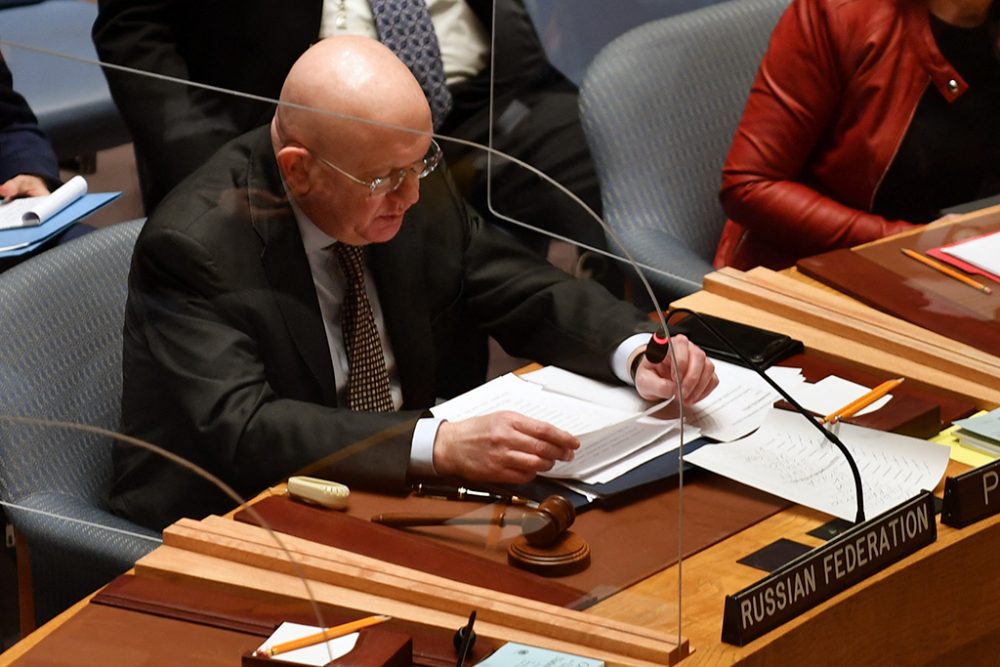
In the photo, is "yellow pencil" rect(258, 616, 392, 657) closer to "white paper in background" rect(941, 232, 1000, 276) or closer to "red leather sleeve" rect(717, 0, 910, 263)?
"white paper in background" rect(941, 232, 1000, 276)

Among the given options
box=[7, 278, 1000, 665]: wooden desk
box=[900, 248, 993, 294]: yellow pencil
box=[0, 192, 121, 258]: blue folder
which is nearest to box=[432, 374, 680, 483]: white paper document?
box=[7, 278, 1000, 665]: wooden desk

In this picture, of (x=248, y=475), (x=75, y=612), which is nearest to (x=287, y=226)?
(x=248, y=475)

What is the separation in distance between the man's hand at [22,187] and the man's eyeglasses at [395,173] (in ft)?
1.98

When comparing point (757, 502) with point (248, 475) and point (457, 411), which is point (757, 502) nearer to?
point (457, 411)

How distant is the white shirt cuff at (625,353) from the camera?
1.47 m

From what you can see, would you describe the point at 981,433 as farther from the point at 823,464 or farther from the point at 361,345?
the point at 361,345

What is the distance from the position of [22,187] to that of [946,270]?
132 cm

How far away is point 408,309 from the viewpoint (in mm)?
1362

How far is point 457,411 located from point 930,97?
4.67 ft

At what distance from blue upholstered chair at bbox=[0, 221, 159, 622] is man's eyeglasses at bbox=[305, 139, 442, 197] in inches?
9.3

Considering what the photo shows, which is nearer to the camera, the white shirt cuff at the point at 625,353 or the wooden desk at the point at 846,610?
the wooden desk at the point at 846,610

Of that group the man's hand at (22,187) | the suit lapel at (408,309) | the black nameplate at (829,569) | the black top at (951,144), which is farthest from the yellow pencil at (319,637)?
the black top at (951,144)

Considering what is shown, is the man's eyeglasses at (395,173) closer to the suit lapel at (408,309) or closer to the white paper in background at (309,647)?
the suit lapel at (408,309)

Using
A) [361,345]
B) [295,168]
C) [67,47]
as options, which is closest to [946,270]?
[361,345]
